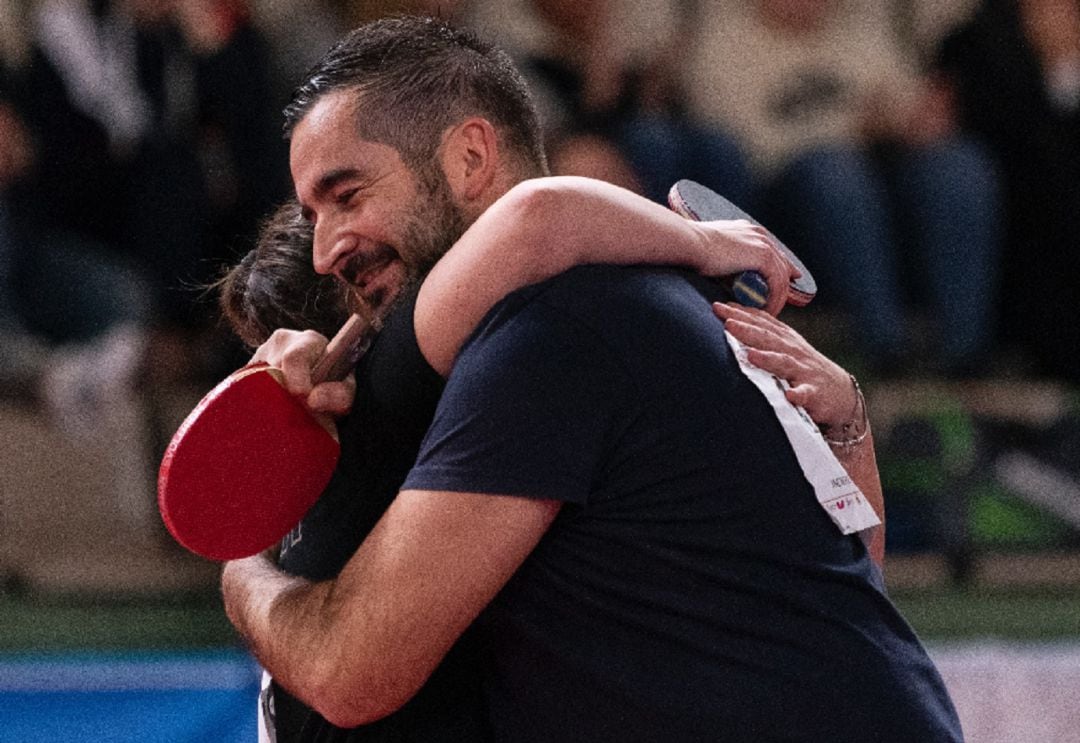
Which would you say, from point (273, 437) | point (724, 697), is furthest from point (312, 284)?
point (724, 697)

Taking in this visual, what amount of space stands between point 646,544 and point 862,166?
4.64 metres

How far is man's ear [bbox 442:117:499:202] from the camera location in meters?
1.98

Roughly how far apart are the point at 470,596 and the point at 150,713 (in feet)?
6.18

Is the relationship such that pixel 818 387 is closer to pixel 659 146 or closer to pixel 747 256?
pixel 747 256

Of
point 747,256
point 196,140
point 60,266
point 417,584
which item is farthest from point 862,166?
point 417,584

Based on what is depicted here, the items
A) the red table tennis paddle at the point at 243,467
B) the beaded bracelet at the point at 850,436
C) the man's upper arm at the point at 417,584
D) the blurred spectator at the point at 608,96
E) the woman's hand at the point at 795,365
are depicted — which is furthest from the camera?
the blurred spectator at the point at 608,96

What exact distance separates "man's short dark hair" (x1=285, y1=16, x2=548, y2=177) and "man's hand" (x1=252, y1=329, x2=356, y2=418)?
28 cm

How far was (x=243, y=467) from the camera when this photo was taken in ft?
5.63

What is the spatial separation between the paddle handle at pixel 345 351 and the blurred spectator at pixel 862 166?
419 cm

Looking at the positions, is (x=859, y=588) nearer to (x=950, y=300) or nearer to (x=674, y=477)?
(x=674, y=477)

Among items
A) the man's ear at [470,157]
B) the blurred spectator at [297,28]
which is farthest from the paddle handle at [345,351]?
the blurred spectator at [297,28]

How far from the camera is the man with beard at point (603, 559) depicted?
1600 mm

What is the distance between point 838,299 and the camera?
602 centimetres

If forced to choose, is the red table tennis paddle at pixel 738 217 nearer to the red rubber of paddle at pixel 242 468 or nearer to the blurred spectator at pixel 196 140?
the red rubber of paddle at pixel 242 468
